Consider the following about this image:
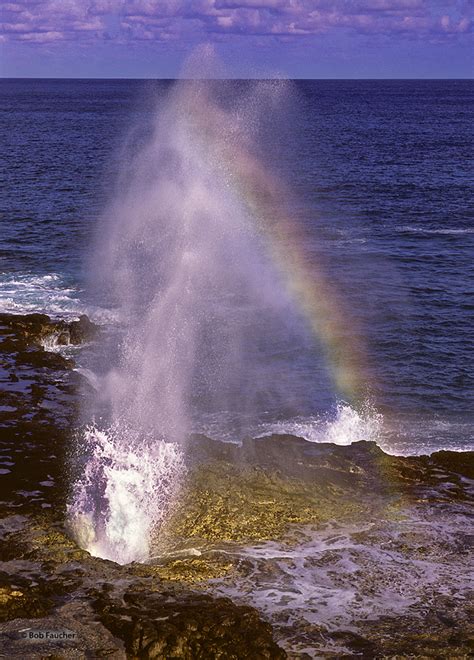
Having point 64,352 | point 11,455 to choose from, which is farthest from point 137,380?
point 11,455

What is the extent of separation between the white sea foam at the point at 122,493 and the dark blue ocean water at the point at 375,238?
27.9 ft

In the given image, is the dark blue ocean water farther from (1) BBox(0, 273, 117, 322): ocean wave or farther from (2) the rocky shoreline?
(2) the rocky shoreline

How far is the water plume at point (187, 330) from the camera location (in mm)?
23734

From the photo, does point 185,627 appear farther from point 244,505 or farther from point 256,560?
point 244,505

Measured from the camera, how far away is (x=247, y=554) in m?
20.2

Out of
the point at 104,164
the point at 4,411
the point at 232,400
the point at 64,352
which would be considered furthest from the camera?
the point at 104,164

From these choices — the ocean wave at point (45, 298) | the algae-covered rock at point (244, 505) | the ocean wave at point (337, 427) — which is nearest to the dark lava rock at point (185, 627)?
the algae-covered rock at point (244, 505)

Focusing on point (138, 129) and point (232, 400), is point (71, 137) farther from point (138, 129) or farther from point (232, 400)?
point (232, 400)

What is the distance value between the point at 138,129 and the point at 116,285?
9443cm

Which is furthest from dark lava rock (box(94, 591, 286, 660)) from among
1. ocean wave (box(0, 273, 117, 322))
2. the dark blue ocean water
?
ocean wave (box(0, 273, 117, 322))

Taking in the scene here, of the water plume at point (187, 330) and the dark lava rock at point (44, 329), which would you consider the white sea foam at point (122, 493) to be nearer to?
the water plume at point (187, 330)

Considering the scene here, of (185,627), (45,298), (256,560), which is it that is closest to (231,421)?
(256,560)

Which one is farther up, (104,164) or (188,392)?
(104,164)

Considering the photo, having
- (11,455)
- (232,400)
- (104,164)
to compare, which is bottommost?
(11,455)
